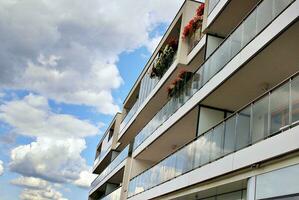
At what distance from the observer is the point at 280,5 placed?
35.8 ft

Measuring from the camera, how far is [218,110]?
15891 millimetres

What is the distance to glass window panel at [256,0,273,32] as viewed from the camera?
37.4 feet

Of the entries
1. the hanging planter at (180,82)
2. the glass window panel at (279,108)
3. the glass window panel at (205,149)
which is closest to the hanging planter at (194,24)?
the hanging planter at (180,82)

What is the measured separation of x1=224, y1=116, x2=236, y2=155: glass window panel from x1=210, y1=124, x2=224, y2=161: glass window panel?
0.29 meters

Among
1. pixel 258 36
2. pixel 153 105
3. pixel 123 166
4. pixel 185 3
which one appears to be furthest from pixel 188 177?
pixel 123 166

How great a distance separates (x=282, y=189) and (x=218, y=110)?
7.70m

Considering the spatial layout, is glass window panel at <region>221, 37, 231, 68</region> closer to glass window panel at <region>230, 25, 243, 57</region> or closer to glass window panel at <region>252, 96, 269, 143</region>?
glass window panel at <region>230, 25, 243, 57</region>

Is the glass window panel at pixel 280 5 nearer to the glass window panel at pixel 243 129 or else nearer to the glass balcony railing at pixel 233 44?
the glass balcony railing at pixel 233 44

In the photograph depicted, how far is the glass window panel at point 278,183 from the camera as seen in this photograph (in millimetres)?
8008

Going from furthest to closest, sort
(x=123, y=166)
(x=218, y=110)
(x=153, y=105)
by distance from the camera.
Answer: (x=123, y=166) → (x=153, y=105) → (x=218, y=110)

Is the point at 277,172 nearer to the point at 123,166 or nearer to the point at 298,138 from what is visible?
the point at 298,138

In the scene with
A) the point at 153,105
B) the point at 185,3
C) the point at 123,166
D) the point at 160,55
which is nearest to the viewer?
the point at 185,3

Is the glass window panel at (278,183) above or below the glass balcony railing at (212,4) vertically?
below

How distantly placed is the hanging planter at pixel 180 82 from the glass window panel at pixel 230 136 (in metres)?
6.35
